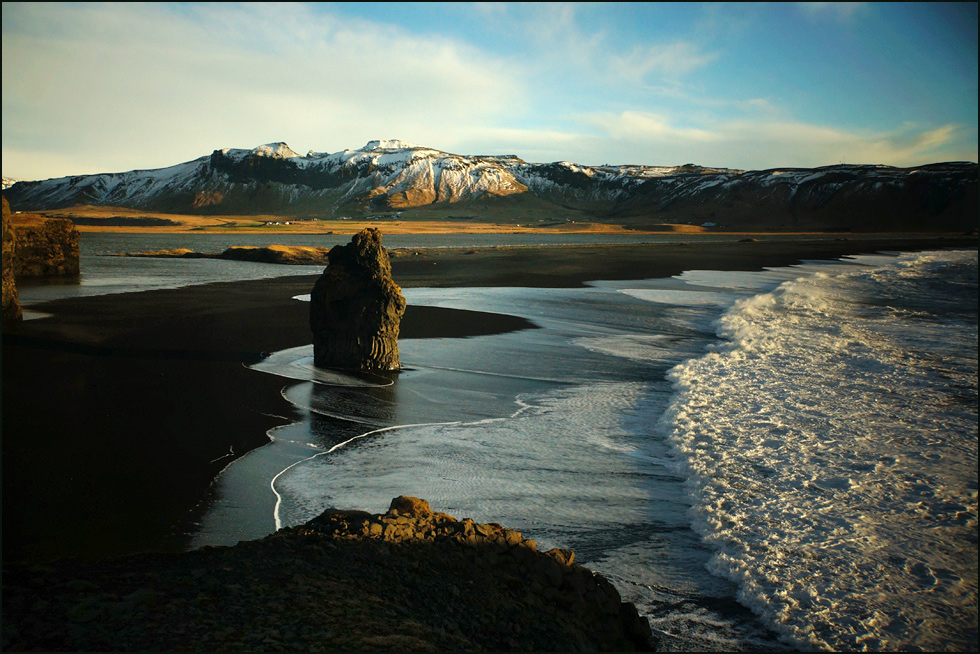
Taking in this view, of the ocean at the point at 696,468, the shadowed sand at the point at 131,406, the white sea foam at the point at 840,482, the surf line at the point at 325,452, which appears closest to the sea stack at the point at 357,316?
the ocean at the point at 696,468

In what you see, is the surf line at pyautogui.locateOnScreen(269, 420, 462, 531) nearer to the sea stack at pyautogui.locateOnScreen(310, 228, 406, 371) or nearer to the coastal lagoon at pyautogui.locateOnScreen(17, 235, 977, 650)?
the coastal lagoon at pyautogui.locateOnScreen(17, 235, 977, 650)

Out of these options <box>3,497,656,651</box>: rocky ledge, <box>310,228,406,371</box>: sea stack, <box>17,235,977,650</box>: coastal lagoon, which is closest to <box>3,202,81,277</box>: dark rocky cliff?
<box>17,235,977,650</box>: coastal lagoon

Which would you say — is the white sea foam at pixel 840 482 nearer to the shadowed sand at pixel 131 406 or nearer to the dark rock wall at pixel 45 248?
the shadowed sand at pixel 131 406

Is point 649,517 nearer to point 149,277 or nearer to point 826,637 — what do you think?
point 826,637

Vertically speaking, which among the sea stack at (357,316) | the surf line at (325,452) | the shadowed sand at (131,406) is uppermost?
the sea stack at (357,316)

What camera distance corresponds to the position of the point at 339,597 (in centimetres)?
404

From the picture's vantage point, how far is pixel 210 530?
5.68 metres

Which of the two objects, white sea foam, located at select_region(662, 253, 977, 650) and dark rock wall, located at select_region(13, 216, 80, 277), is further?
dark rock wall, located at select_region(13, 216, 80, 277)

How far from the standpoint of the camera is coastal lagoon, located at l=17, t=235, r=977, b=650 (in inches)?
196

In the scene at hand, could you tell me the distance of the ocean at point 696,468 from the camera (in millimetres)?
4969

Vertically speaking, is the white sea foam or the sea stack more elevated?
the sea stack

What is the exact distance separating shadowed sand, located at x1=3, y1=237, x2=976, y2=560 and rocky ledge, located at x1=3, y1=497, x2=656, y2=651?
1351 millimetres

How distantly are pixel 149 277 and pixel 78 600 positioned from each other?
31934 mm

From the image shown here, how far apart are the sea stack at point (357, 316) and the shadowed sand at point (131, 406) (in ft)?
5.26
